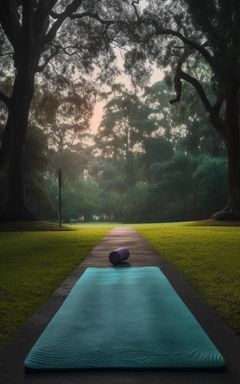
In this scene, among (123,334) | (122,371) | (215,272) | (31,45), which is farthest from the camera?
(31,45)

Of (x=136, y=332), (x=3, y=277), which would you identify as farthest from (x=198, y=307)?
(x=3, y=277)

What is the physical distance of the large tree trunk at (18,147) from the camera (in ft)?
61.8

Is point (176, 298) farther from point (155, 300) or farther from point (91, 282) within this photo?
point (91, 282)

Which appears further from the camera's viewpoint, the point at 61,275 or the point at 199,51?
the point at 199,51

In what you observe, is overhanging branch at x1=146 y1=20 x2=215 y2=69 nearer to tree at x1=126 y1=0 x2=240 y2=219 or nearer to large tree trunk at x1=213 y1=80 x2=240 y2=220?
tree at x1=126 y1=0 x2=240 y2=219

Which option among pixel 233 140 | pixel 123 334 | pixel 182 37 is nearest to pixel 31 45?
pixel 182 37

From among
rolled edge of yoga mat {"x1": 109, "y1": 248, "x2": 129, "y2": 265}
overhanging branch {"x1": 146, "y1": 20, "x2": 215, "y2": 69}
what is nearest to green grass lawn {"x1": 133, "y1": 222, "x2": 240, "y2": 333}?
rolled edge of yoga mat {"x1": 109, "y1": 248, "x2": 129, "y2": 265}

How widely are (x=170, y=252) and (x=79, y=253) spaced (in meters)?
1.86

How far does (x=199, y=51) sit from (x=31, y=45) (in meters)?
8.43

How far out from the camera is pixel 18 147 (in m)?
19.4

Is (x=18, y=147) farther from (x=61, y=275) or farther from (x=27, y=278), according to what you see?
(x=27, y=278)

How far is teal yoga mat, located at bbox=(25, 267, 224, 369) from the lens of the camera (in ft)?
7.55

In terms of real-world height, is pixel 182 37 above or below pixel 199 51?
above

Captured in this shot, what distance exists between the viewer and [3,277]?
5406 millimetres
